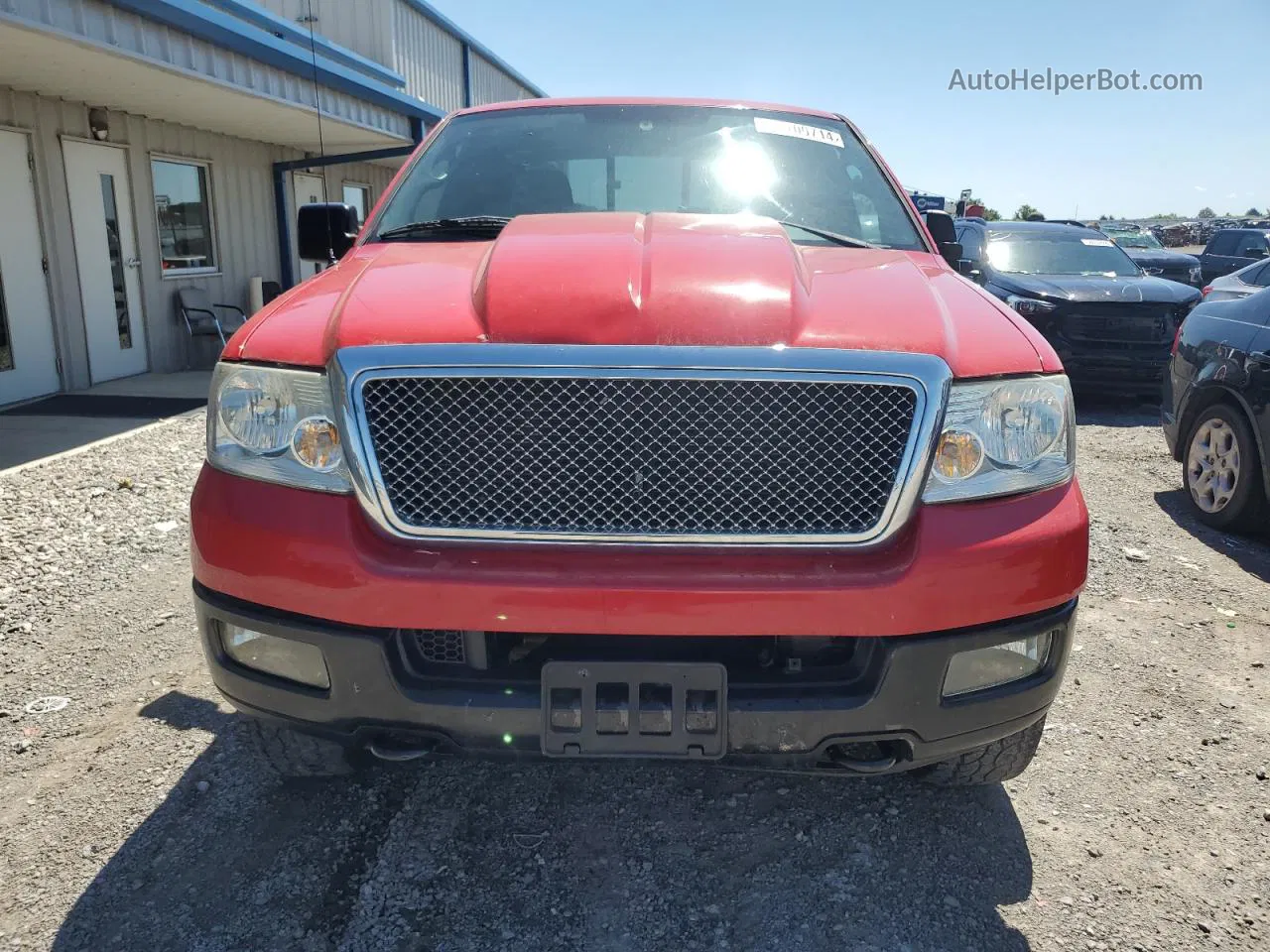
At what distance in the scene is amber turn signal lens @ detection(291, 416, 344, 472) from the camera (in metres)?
2.01

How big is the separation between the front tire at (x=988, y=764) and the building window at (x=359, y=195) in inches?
600

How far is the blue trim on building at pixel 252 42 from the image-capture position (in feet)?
24.3

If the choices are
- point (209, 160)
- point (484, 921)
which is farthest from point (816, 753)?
point (209, 160)

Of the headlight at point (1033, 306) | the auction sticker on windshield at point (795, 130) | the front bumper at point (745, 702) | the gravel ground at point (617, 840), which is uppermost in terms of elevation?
the auction sticker on windshield at point (795, 130)

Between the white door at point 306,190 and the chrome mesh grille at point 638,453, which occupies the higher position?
the white door at point 306,190

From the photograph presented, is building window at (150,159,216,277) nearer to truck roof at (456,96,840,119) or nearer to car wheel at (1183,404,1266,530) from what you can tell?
truck roof at (456,96,840,119)

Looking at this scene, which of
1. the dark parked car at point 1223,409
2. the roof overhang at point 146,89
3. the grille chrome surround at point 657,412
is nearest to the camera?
the grille chrome surround at point 657,412

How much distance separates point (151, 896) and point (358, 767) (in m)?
0.55

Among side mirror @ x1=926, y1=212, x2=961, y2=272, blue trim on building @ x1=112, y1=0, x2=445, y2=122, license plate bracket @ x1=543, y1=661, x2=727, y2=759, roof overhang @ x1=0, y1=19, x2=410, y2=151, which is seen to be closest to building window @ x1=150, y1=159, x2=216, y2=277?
roof overhang @ x1=0, y1=19, x2=410, y2=151

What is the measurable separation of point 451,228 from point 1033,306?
757 cm

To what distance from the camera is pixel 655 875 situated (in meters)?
2.40

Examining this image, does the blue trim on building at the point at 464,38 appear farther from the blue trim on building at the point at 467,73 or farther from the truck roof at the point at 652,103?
the truck roof at the point at 652,103

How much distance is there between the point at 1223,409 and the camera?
17.2 feet

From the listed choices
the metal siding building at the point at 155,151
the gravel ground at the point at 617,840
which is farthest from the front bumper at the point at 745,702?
the metal siding building at the point at 155,151
